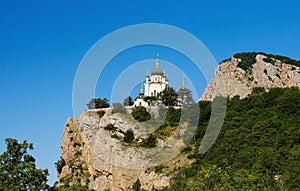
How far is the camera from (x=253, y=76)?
265 ft

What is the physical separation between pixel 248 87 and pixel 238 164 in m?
38.5

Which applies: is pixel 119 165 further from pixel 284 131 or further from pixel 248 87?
pixel 248 87

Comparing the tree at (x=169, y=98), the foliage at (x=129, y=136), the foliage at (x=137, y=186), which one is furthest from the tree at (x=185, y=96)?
the foliage at (x=137, y=186)

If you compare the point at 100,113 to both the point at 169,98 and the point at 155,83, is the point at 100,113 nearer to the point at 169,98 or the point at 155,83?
the point at 169,98

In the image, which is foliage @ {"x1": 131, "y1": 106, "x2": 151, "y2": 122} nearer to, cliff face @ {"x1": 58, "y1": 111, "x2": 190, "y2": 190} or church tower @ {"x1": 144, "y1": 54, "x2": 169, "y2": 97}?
cliff face @ {"x1": 58, "y1": 111, "x2": 190, "y2": 190}

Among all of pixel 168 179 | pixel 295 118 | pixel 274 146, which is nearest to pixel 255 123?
pixel 295 118

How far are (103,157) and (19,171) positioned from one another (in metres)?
36.4

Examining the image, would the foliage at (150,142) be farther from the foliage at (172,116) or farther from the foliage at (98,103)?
the foliage at (98,103)

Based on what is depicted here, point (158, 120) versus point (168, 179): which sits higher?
point (158, 120)

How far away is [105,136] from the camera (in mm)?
59969

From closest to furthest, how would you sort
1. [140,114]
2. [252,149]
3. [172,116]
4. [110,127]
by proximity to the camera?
[252,149] → [110,127] → [140,114] → [172,116]

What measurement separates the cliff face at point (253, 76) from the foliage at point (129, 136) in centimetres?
2381

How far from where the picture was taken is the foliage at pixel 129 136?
191ft

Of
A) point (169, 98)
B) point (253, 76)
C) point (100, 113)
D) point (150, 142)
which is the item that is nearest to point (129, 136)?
point (150, 142)
